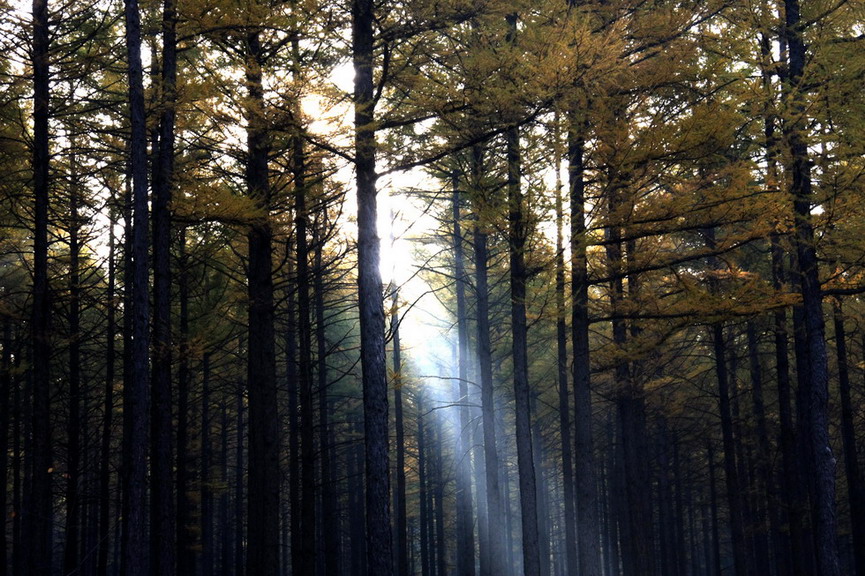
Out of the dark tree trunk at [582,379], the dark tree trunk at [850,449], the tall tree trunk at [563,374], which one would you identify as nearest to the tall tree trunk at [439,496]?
the tall tree trunk at [563,374]

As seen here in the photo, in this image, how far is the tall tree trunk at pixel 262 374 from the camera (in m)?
11.6

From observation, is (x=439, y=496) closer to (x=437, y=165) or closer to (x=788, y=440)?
(x=788, y=440)

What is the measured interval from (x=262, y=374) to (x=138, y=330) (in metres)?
2.54

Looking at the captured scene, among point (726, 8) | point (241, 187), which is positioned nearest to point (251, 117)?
point (241, 187)

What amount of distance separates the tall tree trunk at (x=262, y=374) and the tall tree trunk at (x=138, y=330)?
1610 millimetres

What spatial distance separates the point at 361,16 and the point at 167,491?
7466mm

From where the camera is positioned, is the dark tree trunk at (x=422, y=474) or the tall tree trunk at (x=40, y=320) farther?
the dark tree trunk at (x=422, y=474)

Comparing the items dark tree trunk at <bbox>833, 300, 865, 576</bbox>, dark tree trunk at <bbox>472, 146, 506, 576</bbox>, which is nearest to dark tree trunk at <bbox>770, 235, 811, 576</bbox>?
dark tree trunk at <bbox>833, 300, 865, 576</bbox>

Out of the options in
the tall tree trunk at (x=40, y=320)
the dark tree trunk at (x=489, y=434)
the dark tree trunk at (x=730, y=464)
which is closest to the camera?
the tall tree trunk at (x=40, y=320)

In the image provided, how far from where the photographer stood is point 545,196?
460 inches

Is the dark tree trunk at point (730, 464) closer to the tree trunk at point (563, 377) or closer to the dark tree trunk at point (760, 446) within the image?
the dark tree trunk at point (760, 446)

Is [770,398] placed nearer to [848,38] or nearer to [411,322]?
[411,322]

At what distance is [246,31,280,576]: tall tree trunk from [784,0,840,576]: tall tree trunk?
27.3 ft

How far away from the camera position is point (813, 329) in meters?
11.9
